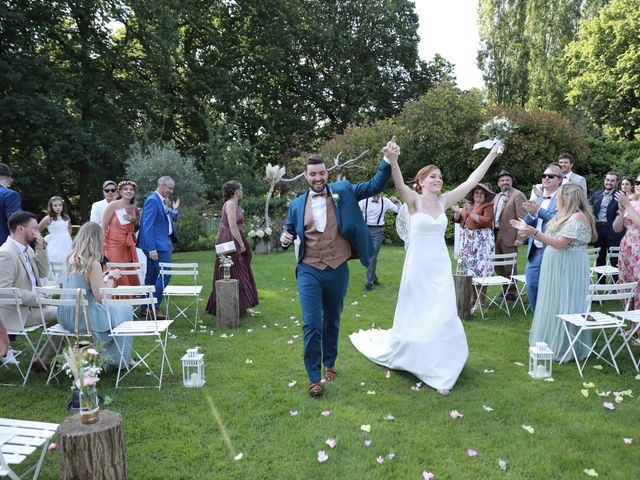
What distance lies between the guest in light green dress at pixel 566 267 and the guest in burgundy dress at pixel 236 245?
4109 millimetres

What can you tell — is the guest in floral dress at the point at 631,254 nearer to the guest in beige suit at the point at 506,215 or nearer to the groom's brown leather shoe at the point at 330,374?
the guest in beige suit at the point at 506,215

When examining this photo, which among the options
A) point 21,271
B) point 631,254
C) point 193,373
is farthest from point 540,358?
point 21,271

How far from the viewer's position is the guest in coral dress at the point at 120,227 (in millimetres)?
7348

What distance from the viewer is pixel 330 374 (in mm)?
4957

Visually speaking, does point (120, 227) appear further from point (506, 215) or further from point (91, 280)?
point (506, 215)

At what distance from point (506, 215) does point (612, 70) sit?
787 inches

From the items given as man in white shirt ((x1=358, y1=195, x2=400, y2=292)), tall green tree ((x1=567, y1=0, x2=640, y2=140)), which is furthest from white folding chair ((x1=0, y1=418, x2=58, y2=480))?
tall green tree ((x1=567, y1=0, x2=640, y2=140))

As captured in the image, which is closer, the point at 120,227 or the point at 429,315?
the point at 429,315

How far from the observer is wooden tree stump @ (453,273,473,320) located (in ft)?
23.8

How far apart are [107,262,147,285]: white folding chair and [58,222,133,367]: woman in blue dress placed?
1.43 m

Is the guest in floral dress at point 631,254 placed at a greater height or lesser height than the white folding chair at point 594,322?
greater

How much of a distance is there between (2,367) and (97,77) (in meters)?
20.4

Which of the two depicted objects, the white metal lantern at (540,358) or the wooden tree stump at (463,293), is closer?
the white metal lantern at (540,358)

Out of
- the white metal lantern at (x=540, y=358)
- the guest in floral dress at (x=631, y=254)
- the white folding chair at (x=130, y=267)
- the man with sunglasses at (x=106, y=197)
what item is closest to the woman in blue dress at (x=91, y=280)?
the white folding chair at (x=130, y=267)
